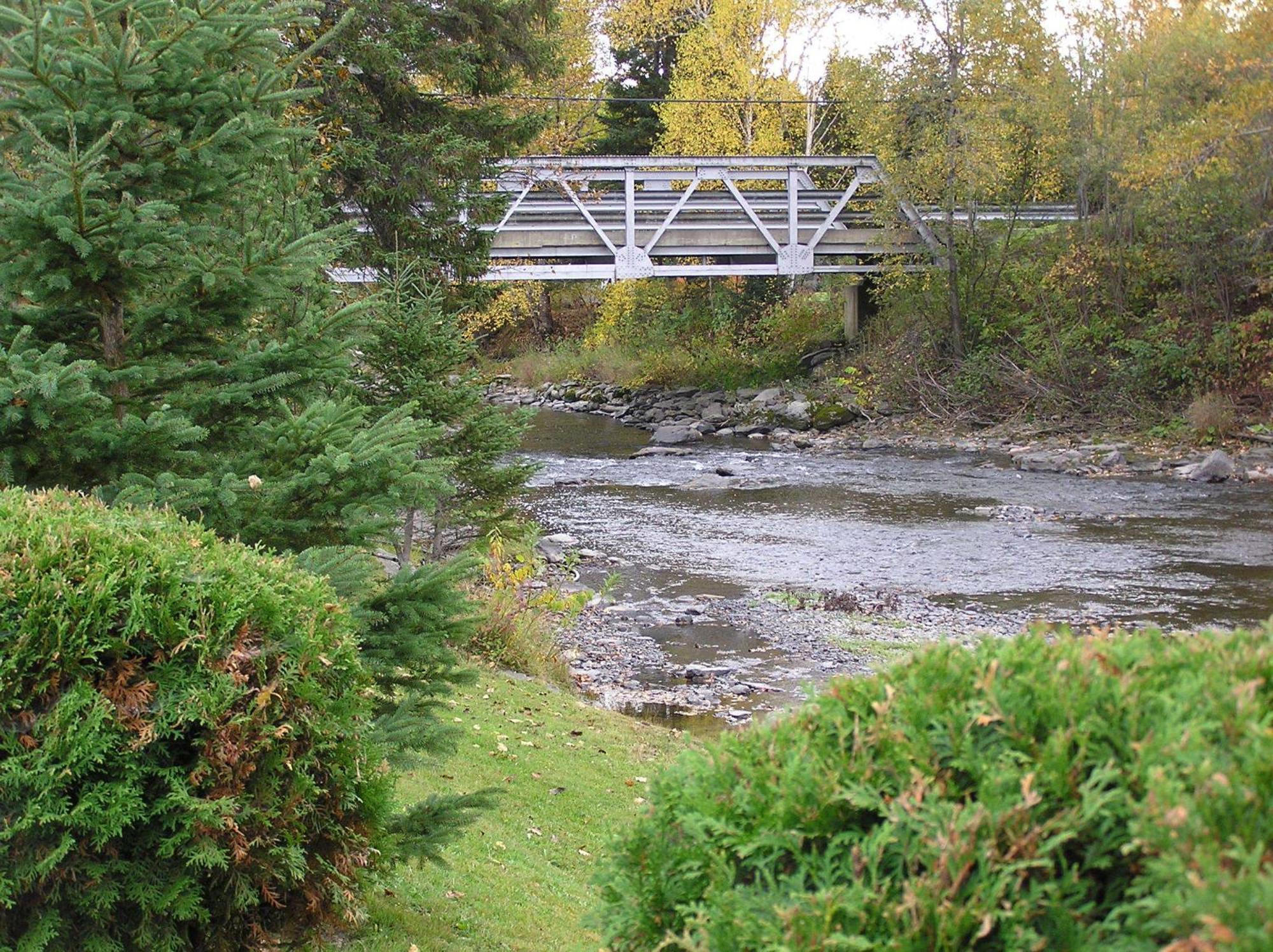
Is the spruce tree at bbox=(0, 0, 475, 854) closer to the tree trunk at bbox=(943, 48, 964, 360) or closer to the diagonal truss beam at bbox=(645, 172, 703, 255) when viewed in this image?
the diagonal truss beam at bbox=(645, 172, 703, 255)

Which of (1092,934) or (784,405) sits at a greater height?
(1092,934)

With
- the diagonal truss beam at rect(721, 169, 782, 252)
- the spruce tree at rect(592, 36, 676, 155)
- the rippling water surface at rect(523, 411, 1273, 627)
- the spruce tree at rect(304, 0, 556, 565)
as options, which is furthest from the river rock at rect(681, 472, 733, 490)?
the spruce tree at rect(592, 36, 676, 155)

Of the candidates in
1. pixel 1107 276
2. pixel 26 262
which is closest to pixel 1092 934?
pixel 26 262

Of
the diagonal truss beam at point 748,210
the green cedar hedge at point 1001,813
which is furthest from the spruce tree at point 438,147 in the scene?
the diagonal truss beam at point 748,210

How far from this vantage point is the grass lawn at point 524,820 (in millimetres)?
4746

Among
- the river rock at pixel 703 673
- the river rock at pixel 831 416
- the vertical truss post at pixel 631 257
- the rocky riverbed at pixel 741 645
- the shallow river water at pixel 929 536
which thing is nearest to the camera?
the rocky riverbed at pixel 741 645

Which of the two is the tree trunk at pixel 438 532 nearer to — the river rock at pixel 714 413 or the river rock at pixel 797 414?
the river rock at pixel 797 414

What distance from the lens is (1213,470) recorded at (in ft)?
64.9

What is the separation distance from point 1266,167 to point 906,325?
9.41 m

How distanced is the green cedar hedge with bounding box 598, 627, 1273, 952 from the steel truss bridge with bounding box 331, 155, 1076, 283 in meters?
21.5

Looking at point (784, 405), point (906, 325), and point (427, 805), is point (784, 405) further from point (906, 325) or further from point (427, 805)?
point (427, 805)

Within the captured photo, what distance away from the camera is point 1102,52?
2456 cm

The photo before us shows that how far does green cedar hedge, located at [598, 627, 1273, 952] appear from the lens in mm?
1651

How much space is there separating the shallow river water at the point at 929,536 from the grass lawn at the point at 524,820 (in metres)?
3.11
